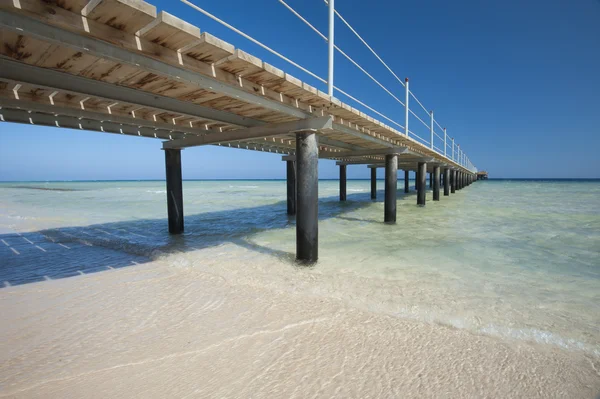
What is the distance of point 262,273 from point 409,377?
3238mm

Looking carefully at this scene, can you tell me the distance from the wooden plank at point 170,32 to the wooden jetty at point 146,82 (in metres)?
0.01

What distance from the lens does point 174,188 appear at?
8.85 meters

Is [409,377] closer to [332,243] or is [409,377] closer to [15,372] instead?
[15,372]

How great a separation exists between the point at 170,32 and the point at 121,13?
0.44 m

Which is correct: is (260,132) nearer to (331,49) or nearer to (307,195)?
(307,195)

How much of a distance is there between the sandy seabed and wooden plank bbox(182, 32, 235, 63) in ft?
10.5

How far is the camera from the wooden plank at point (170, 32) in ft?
8.87

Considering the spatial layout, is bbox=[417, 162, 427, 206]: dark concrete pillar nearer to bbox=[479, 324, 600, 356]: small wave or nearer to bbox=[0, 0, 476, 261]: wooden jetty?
bbox=[0, 0, 476, 261]: wooden jetty

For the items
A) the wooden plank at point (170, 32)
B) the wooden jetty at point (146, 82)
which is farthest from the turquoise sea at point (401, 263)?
the wooden plank at point (170, 32)

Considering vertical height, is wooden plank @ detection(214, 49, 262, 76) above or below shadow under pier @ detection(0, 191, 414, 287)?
above

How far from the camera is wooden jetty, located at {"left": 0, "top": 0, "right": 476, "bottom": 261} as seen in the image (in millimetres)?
2576

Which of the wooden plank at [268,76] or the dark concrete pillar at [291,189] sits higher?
the wooden plank at [268,76]

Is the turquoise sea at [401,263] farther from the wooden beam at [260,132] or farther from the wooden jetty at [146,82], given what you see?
the wooden beam at [260,132]

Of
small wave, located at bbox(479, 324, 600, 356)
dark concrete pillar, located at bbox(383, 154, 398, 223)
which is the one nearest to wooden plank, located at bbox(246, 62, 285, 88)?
small wave, located at bbox(479, 324, 600, 356)
